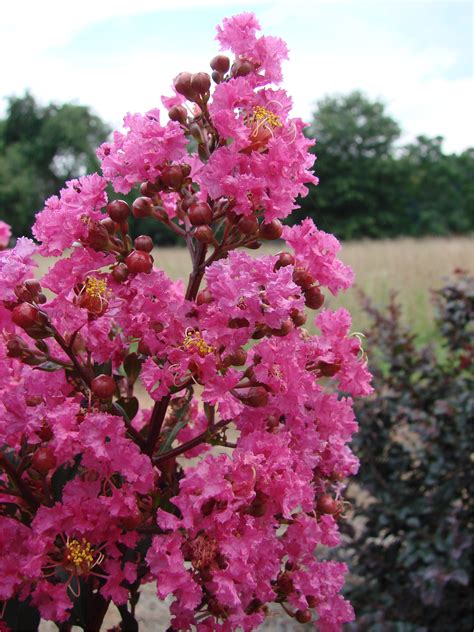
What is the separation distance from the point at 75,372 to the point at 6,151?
26.1 m

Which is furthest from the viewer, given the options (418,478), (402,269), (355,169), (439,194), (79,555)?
(439,194)

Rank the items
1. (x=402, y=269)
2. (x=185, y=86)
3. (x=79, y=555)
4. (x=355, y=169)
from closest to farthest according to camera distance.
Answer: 1. (x=79, y=555)
2. (x=185, y=86)
3. (x=402, y=269)
4. (x=355, y=169)

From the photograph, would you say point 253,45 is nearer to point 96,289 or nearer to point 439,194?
point 96,289

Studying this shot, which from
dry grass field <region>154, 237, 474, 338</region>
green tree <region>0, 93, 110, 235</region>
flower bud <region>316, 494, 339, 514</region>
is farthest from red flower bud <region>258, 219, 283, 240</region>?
green tree <region>0, 93, 110, 235</region>

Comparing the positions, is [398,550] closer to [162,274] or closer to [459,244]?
[162,274]

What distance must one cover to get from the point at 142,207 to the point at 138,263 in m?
0.13

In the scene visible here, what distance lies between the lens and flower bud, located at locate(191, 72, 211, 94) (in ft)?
2.99

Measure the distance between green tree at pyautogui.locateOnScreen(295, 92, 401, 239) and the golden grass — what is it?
12.1 meters

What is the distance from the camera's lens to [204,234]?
88 centimetres

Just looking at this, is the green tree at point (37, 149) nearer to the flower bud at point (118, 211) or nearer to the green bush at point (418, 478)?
the green bush at point (418, 478)

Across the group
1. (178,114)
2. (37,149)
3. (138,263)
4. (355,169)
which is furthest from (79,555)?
(37,149)

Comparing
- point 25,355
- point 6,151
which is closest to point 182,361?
point 25,355

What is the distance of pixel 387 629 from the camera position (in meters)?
2.08

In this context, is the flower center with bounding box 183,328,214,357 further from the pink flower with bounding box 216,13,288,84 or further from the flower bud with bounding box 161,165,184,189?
the pink flower with bounding box 216,13,288,84
